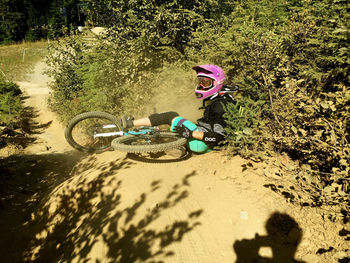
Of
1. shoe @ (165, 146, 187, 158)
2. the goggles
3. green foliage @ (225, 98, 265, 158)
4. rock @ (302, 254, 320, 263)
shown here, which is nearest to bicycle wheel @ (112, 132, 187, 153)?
shoe @ (165, 146, 187, 158)

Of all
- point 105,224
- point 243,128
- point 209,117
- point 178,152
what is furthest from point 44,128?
point 243,128

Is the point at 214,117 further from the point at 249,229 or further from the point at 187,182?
the point at 249,229

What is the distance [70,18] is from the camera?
2015 inches

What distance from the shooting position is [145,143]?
17.7ft

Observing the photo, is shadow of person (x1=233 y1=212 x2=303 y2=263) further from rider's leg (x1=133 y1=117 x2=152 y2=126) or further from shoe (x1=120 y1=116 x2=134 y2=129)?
shoe (x1=120 y1=116 x2=134 y2=129)

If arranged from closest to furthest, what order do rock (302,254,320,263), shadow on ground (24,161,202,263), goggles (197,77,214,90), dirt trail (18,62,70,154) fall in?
rock (302,254,320,263), shadow on ground (24,161,202,263), goggles (197,77,214,90), dirt trail (18,62,70,154)

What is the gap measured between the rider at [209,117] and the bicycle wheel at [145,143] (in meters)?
0.31

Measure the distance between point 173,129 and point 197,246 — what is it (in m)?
2.82

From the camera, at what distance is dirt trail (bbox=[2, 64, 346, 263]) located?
2.97 meters

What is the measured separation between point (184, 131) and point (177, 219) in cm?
219

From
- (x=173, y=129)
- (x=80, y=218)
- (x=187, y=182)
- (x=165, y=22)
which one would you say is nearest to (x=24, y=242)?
(x=80, y=218)

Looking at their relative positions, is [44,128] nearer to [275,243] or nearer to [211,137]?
[211,137]

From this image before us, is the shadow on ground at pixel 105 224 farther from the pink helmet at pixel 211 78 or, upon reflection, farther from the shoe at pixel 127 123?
the pink helmet at pixel 211 78

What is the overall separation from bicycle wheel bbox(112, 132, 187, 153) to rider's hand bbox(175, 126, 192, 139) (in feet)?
0.34
